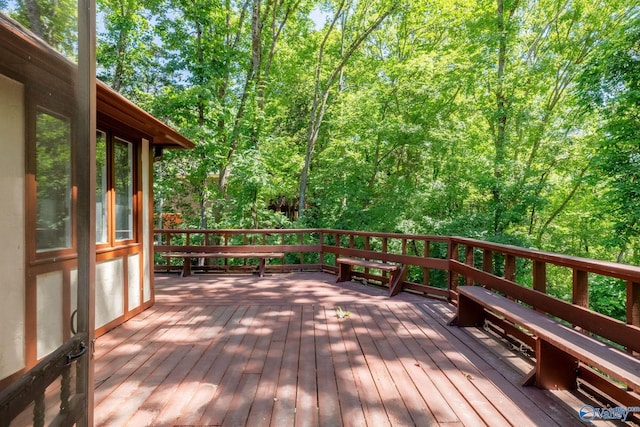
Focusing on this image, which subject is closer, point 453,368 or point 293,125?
point 453,368

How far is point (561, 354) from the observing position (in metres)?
2.15

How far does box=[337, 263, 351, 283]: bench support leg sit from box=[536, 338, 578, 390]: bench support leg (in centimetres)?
355

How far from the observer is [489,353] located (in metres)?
2.71

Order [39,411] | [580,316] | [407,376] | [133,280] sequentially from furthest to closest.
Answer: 1. [133,280]
2. [407,376]
3. [580,316]
4. [39,411]

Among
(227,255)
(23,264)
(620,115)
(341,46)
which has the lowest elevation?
(227,255)

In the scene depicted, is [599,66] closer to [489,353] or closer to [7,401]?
[489,353]

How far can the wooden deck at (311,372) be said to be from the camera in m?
1.87

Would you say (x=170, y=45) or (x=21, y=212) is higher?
(x=170, y=45)

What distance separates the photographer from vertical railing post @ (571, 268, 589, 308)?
218 cm

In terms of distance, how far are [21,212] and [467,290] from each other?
332 cm

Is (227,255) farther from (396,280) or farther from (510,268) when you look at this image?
(510,268)

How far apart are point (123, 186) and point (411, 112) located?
7.70 m

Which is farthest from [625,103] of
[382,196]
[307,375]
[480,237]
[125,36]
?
[125,36]

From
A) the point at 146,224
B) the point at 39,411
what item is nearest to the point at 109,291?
the point at 146,224
